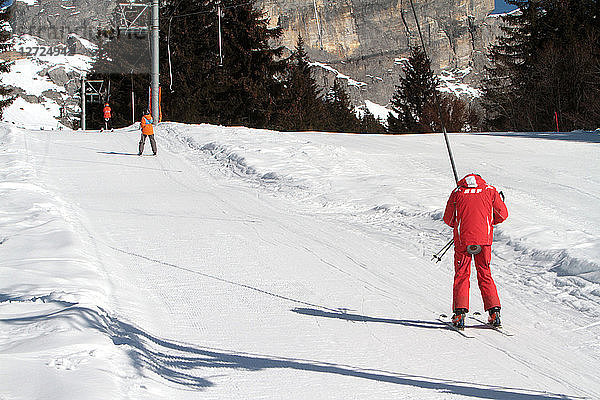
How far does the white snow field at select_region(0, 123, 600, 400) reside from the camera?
5387 millimetres

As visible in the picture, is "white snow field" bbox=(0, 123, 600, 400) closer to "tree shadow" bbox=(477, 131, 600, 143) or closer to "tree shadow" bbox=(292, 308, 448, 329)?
"tree shadow" bbox=(292, 308, 448, 329)

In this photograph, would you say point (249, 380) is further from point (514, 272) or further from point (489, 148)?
point (489, 148)

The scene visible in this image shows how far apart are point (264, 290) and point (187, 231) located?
3906 mm

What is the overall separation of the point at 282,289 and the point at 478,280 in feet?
7.96

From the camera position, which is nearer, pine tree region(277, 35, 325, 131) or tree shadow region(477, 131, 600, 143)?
tree shadow region(477, 131, 600, 143)

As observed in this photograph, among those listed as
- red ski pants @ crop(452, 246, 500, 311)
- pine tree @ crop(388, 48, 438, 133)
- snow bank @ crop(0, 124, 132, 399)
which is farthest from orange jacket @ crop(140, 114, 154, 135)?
pine tree @ crop(388, 48, 438, 133)

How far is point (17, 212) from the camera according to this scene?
11.9 meters

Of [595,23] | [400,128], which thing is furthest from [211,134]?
[400,128]

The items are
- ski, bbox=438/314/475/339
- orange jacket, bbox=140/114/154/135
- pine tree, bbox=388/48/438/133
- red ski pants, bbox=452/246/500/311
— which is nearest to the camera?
ski, bbox=438/314/475/339

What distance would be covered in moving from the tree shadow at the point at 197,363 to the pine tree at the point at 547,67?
1628 inches

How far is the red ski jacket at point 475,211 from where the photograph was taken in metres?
7.32

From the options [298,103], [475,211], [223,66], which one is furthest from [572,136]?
[223,66]

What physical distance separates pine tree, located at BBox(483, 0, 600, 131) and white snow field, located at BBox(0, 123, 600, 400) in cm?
3241

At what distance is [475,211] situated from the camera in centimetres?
735
